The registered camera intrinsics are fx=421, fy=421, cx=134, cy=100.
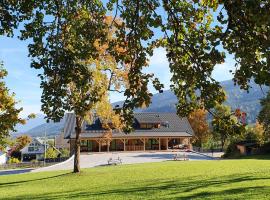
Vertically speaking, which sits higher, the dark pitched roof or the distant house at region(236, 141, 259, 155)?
the dark pitched roof

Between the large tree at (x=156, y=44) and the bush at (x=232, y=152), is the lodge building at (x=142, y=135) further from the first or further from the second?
the large tree at (x=156, y=44)

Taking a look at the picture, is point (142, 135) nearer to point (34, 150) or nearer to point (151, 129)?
point (151, 129)

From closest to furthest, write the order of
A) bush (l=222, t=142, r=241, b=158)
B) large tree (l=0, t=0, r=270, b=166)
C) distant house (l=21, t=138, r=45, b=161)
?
large tree (l=0, t=0, r=270, b=166)
bush (l=222, t=142, r=241, b=158)
distant house (l=21, t=138, r=45, b=161)

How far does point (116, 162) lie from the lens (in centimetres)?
5056

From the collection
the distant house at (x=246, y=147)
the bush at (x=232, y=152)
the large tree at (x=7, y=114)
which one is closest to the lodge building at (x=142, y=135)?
the bush at (x=232, y=152)

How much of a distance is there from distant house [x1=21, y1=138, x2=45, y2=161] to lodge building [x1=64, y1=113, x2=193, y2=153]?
173ft

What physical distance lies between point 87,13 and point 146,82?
301cm

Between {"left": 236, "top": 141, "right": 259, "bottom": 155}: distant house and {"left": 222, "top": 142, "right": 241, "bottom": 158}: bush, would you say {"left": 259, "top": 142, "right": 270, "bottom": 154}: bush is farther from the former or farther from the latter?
{"left": 222, "top": 142, "right": 241, "bottom": 158}: bush

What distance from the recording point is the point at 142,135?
73875 millimetres

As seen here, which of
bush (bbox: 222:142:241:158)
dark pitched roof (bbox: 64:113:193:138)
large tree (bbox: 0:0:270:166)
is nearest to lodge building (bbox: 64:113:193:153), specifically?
dark pitched roof (bbox: 64:113:193:138)

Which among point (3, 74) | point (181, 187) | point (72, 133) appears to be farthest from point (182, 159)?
point (181, 187)

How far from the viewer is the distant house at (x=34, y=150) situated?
128 metres

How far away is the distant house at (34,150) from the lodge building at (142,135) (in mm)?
52764

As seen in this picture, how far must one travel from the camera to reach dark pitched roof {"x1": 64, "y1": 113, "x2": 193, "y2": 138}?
73250 millimetres
